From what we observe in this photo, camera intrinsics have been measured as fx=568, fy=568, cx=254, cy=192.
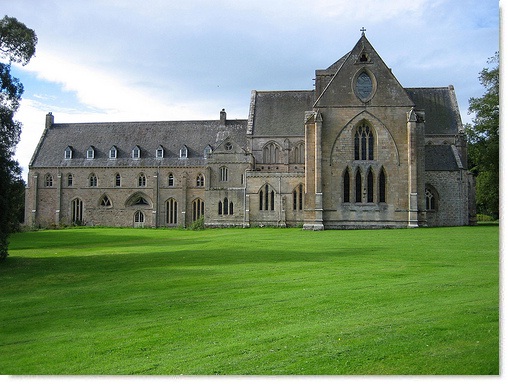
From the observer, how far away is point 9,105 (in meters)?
23.7

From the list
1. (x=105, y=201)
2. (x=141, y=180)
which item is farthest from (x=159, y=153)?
(x=105, y=201)

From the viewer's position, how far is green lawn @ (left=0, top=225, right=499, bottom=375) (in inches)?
368

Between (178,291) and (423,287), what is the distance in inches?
254

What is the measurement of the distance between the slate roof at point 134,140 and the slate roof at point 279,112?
3.94m

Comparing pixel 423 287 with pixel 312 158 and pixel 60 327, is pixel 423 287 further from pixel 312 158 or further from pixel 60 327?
pixel 312 158

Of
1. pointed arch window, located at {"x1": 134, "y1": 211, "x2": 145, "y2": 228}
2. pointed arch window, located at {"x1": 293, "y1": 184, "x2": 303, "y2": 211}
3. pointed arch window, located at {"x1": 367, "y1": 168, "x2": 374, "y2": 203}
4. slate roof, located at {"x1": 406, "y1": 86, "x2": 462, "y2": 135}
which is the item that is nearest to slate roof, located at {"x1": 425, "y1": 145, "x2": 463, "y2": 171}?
pointed arch window, located at {"x1": 367, "y1": 168, "x2": 374, "y2": 203}

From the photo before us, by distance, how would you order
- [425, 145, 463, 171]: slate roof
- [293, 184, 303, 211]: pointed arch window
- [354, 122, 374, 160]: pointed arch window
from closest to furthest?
[354, 122, 374, 160]: pointed arch window, [425, 145, 463, 171]: slate roof, [293, 184, 303, 211]: pointed arch window

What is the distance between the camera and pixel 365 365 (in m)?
9.03

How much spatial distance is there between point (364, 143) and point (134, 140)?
110ft

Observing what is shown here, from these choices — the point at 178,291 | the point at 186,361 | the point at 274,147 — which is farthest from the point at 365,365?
the point at 274,147

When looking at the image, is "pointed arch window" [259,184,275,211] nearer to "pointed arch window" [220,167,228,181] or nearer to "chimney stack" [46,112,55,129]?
"pointed arch window" [220,167,228,181]

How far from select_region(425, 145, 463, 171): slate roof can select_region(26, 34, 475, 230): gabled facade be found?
138 mm

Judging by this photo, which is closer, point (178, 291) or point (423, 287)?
point (423, 287)

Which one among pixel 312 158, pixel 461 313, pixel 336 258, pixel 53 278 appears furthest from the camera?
pixel 312 158
